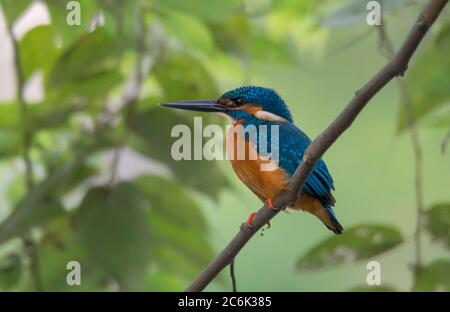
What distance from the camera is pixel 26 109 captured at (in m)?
1.21

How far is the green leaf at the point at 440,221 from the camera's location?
1048mm

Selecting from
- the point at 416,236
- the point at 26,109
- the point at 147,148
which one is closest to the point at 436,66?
the point at 416,236

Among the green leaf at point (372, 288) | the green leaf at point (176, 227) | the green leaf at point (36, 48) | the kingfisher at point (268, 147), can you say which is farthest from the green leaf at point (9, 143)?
the green leaf at point (372, 288)

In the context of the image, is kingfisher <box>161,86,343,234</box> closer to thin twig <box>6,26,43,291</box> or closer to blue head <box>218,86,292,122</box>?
blue head <box>218,86,292,122</box>

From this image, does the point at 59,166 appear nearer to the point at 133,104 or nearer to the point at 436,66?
the point at 133,104

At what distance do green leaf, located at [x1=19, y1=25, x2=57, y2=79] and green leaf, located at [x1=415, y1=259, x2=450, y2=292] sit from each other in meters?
0.63

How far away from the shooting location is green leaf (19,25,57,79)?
1219 millimetres

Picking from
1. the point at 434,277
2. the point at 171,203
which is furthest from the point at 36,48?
the point at 434,277

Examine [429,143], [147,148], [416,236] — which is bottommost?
[416,236]

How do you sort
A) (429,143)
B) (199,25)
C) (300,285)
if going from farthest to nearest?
(429,143), (300,285), (199,25)

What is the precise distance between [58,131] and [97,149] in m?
0.18

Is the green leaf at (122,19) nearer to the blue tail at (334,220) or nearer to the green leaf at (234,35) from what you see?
the green leaf at (234,35)

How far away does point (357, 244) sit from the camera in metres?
1.06

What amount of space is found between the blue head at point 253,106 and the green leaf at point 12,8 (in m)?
0.29
